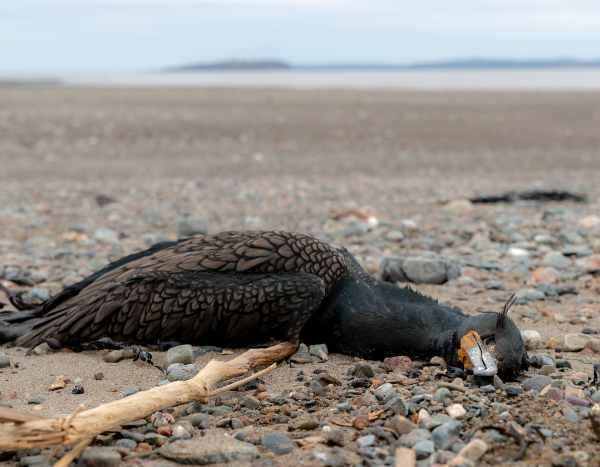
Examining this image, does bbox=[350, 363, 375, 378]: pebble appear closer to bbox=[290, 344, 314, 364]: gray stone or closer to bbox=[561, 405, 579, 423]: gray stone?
bbox=[290, 344, 314, 364]: gray stone

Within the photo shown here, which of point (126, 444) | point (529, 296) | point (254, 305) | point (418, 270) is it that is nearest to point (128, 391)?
point (126, 444)

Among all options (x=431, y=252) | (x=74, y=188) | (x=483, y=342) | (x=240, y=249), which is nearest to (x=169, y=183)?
(x=74, y=188)

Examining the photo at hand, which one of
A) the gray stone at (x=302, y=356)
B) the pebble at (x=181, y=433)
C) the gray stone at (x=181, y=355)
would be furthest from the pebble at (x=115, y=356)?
the pebble at (x=181, y=433)

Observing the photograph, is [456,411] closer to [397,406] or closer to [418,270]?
[397,406]

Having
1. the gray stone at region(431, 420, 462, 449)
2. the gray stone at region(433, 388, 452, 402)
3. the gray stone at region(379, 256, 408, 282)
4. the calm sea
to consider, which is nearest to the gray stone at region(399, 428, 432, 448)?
the gray stone at region(431, 420, 462, 449)

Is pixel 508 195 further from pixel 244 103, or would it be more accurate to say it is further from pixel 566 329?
pixel 244 103

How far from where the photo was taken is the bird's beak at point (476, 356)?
486cm

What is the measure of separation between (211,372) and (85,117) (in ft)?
77.4

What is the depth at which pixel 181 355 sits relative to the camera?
555 centimetres

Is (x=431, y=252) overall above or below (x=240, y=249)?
below

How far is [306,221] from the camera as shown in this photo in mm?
12008

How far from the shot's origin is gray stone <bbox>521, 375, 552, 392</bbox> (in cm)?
493

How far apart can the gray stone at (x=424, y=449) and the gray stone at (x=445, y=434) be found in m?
0.06

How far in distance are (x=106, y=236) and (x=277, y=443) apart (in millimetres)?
6733
